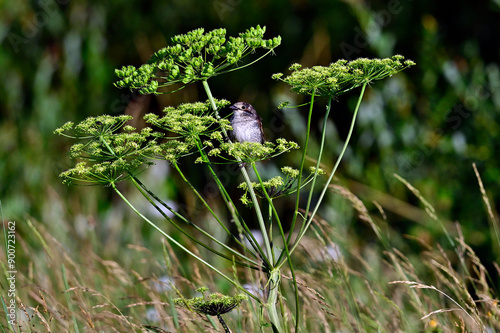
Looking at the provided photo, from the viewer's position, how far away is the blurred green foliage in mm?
5605

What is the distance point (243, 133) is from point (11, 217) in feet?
13.7

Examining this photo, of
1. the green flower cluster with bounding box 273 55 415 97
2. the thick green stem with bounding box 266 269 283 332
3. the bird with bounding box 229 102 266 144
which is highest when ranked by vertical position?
the green flower cluster with bounding box 273 55 415 97

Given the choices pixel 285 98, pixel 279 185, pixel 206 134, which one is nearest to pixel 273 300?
pixel 279 185

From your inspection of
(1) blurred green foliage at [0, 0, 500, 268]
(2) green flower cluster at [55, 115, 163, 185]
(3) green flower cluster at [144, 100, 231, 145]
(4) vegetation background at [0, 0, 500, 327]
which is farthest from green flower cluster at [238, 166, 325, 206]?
(1) blurred green foliage at [0, 0, 500, 268]

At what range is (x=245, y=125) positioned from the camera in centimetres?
227

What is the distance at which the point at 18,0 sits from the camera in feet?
24.9

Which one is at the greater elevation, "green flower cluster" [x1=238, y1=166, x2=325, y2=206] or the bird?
the bird

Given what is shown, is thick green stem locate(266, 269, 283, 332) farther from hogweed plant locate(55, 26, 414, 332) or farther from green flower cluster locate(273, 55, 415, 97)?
green flower cluster locate(273, 55, 415, 97)

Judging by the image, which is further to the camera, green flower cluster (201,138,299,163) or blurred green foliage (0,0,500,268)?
blurred green foliage (0,0,500,268)

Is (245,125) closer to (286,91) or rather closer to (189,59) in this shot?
(189,59)

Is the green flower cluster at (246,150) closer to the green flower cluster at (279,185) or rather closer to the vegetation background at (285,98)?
the green flower cluster at (279,185)

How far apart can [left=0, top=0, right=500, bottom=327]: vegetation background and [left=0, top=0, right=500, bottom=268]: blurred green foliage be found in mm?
15

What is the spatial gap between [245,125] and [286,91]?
4516 millimetres

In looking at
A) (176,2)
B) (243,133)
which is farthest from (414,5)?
(243,133)
